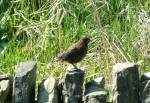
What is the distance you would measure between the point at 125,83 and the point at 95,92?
25 centimetres

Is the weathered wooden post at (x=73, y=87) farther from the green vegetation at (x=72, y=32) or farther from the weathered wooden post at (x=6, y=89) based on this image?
the green vegetation at (x=72, y=32)

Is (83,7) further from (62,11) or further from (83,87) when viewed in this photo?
(83,87)

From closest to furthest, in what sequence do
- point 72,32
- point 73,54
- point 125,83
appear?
point 125,83, point 73,54, point 72,32

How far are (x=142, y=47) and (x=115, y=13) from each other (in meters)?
1.44

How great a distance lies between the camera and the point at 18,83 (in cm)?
463

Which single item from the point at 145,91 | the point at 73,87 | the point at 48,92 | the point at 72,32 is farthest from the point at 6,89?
the point at 72,32

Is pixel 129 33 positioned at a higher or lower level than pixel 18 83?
higher

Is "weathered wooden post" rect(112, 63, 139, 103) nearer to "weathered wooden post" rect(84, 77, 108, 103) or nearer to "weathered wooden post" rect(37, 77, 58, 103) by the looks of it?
"weathered wooden post" rect(84, 77, 108, 103)

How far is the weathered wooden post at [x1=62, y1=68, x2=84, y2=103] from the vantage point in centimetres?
462

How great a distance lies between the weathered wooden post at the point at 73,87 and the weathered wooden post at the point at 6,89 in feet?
1.56

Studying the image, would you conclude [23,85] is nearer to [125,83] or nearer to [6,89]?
[6,89]

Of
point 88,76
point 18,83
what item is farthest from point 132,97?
point 88,76

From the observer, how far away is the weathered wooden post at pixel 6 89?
4.71m

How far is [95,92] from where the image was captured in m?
4.59
